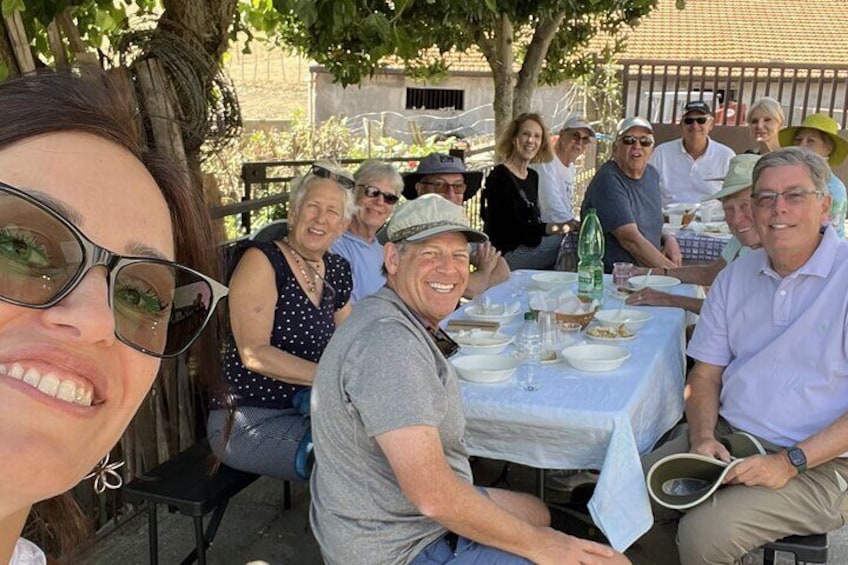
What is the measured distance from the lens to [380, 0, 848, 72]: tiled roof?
24.4 metres

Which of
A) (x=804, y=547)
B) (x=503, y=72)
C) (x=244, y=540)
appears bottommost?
(x=244, y=540)

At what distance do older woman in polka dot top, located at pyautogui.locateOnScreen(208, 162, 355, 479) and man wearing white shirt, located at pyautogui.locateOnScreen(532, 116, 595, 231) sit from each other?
3681 millimetres

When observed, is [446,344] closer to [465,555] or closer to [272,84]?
[465,555]

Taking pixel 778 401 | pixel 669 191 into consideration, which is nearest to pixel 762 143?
pixel 669 191

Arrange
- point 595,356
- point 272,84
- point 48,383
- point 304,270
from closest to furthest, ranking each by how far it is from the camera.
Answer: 1. point 48,383
2. point 595,356
3. point 304,270
4. point 272,84

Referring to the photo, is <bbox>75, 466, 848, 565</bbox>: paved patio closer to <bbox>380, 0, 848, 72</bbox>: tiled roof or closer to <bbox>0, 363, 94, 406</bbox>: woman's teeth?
<bbox>0, 363, 94, 406</bbox>: woman's teeth

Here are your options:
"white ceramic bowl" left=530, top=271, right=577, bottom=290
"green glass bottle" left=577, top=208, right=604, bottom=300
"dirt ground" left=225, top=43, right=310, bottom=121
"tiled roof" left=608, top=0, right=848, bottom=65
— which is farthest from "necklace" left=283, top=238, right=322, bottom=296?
"dirt ground" left=225, top=43, right=310, bottom=121

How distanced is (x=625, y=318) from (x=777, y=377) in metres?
0.78

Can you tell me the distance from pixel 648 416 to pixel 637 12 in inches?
224

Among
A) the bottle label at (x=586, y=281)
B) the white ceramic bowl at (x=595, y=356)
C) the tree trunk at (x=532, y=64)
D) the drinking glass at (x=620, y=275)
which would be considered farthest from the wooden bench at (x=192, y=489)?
the tree trunk at (x=532, y=64)

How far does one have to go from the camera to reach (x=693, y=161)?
24.2 feet

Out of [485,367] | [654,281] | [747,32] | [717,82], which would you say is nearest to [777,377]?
[485,367]

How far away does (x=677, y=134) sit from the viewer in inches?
507

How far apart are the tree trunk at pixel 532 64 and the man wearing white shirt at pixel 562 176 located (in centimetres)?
113
